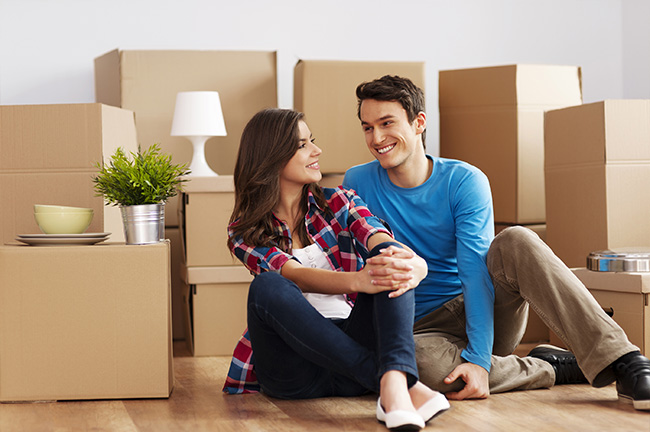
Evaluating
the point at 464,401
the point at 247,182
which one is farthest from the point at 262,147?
the point at 464,401

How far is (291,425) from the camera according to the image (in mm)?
1503

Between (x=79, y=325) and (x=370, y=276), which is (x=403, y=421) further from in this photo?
(x=79, y=325)

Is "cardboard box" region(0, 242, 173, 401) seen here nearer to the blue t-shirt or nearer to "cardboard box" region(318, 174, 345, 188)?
the blue t-shirt

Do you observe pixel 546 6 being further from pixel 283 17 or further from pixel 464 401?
pixel 464 401

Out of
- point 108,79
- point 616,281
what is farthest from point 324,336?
point 108,79

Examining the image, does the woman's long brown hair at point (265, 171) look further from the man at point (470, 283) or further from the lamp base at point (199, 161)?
the lamp base at point (199, 161)

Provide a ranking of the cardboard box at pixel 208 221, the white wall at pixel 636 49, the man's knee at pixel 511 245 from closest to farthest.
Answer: the man's knee at pixel 511 245 < the cardboard box at pixel 208 221 < the white wall at pixel 636 49

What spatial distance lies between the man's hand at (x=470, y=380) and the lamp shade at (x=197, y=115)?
1.25 meters

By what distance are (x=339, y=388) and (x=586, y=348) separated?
1.75ft

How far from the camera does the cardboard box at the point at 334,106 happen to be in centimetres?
253

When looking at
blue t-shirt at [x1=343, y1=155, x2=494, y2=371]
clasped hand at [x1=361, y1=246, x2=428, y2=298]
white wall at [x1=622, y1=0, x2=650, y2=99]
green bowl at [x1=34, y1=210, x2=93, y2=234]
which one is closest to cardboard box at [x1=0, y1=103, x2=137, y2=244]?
green bowl at [x1=34, y1=210, x2=93, y2=234]

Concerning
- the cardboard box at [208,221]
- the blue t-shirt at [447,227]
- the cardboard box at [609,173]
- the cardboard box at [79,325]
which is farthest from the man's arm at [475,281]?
the cardboard box at [208,221]

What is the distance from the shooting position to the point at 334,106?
8.30 ft

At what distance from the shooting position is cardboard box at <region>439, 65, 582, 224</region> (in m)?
2.51
